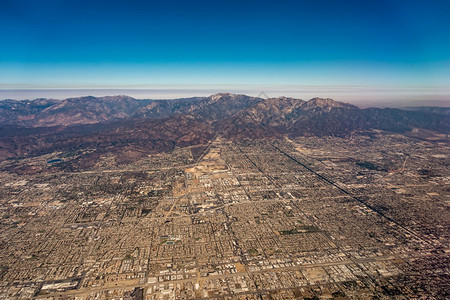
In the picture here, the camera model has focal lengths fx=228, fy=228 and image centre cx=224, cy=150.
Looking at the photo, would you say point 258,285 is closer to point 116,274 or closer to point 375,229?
point 116,274

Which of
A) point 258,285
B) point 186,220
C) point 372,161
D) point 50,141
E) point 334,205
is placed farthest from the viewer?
point 50,141

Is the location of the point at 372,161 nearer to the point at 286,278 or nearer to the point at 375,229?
the point at 375,229

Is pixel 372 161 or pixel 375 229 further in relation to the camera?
pixel 372 161

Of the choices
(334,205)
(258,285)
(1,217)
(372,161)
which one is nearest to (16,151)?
(1,217)

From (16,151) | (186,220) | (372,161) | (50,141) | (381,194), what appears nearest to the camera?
(186,220)

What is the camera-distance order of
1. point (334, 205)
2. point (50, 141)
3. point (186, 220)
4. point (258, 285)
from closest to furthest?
1. point (258, 285)
2. point (186, 220)
3. point (334, 205)
4. point (50, 141)

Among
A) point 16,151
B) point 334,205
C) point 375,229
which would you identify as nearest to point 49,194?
point 16,151

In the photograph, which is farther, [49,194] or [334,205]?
[49,194]

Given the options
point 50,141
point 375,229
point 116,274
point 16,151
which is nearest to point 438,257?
point 375,229

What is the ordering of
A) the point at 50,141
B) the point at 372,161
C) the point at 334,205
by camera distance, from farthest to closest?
the point at 50,141, the point at 372,161, the point at 334,205
